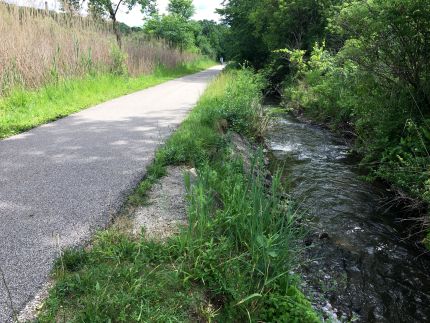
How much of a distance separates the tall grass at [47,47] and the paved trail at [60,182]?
2304 mm

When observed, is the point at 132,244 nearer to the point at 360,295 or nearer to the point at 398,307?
the point at 360,295

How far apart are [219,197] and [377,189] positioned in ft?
11.6

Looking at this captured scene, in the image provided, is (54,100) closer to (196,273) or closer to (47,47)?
(47,47)

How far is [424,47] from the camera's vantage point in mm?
5977

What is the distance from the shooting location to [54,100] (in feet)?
28.5

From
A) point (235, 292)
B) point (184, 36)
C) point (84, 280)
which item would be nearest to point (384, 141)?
point (235, 292)

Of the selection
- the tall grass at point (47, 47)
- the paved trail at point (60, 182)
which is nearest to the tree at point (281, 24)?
the tall grass at point (47, 47)

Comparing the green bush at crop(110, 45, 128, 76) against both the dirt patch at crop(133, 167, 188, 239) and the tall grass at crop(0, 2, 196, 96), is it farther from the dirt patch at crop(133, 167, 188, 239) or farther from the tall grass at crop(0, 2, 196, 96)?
the dirt patch at crop(133, 167, 188, 239)

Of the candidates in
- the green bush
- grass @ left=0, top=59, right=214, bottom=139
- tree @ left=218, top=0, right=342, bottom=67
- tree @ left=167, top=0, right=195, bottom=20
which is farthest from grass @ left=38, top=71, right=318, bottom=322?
tree @ left=167, top=0, right=195, bottom=20

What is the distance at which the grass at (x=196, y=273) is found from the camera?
2.28 meters

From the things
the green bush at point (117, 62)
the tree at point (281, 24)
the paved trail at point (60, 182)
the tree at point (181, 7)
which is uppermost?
the tree at point (181, 7)

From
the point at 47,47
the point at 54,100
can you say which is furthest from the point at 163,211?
the point at 47,47

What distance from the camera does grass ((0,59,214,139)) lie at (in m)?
6.72

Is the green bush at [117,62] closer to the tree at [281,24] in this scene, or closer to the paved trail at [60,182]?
the paved trail at [60,182]
